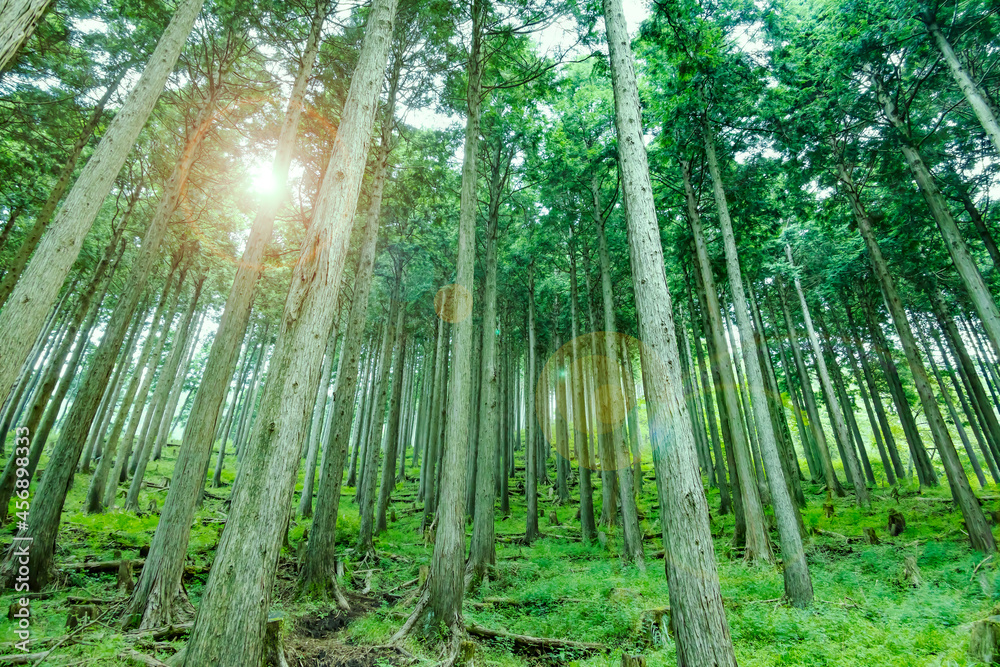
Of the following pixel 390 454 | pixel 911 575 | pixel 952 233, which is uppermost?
pixel 952 233

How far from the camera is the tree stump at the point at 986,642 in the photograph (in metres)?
3.86

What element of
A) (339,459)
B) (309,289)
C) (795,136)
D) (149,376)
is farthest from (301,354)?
(149,376)

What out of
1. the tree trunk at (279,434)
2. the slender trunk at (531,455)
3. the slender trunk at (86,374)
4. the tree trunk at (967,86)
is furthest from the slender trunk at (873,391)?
the slender trunk at (86,374)

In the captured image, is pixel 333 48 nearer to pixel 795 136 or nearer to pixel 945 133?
pixel 795 136

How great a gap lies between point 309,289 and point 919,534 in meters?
15.6

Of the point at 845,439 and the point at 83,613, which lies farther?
the point at 845,439

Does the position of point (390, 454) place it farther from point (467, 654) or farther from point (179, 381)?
point (179, 381)

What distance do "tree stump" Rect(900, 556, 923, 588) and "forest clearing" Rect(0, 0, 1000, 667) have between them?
0.09m

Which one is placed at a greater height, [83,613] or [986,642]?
[986,642]

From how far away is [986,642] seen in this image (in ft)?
12.8

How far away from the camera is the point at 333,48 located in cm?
934

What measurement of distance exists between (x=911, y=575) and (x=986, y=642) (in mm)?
4219

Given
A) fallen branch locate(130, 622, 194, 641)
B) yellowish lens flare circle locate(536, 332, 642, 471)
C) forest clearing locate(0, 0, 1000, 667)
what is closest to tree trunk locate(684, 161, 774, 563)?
forest clearing locate(0, 0, 1000, 667)

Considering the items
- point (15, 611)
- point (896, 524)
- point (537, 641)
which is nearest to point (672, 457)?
point (537, 641)
